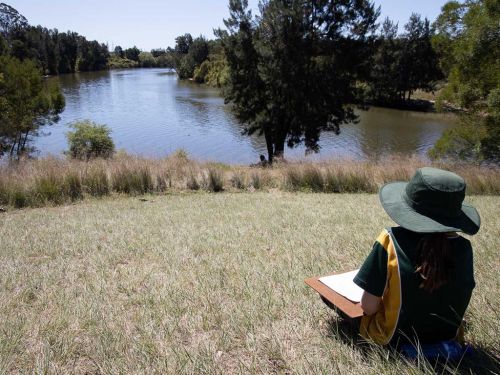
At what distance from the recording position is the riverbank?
385 inches

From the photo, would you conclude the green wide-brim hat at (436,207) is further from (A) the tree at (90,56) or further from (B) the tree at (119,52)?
(B) the tree at (119,52)

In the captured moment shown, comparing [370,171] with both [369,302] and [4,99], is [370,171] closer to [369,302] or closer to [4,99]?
[369,302]

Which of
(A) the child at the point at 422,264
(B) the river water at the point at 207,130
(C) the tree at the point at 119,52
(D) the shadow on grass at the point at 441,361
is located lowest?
(B) the river water at the point at 207,130

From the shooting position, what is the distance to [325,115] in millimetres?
21219

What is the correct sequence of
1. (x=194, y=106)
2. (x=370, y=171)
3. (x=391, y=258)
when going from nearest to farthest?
(x=391, y=258) < (x=370, y=171) < (x=194, y=106)

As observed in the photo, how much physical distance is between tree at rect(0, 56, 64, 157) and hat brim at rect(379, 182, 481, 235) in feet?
84.3

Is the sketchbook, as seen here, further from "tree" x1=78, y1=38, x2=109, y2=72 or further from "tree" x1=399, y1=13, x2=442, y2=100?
"tree" x1=78, y1=38, x2=109, y2=72

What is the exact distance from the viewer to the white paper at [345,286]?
2641mm

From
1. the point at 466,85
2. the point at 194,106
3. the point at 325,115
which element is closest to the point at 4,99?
the point at 325,115

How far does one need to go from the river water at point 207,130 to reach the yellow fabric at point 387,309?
780 inches

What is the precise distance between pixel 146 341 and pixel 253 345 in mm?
733

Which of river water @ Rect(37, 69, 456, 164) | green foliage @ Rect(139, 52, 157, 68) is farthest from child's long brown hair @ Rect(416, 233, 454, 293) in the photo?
green foliage @ Rect(139, 52, 157, 68)

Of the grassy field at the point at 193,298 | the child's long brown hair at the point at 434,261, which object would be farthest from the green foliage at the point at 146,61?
the child's long brown hair at the point at 434,261

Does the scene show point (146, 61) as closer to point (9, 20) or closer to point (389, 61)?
point (9, 20)
